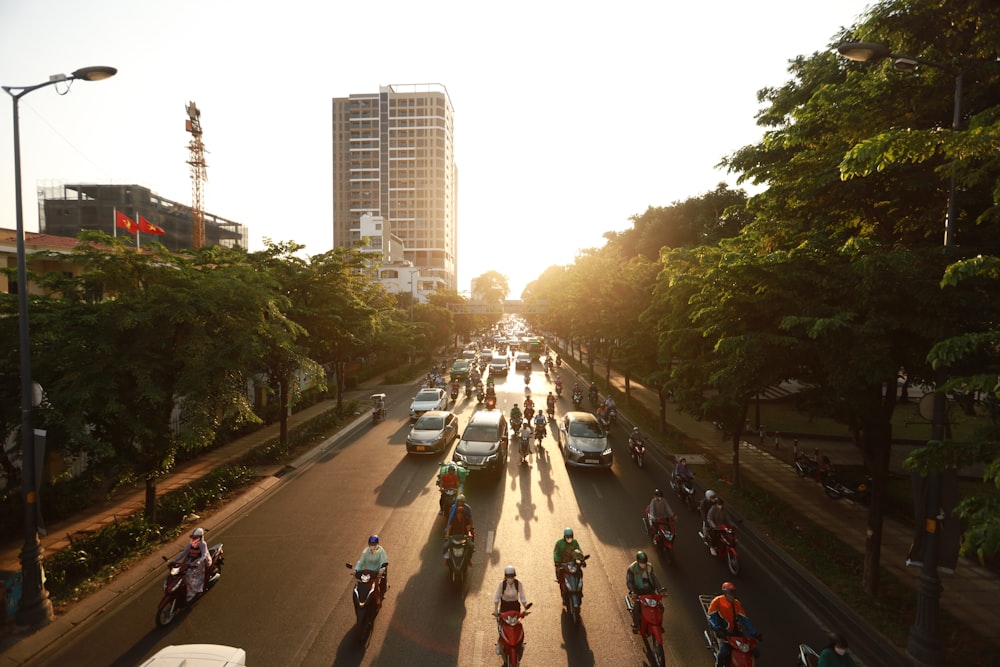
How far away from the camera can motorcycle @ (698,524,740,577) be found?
1081 cm

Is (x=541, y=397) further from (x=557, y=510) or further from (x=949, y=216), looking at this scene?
(x=949, y=216)

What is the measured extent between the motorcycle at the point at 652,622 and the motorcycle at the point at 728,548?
3495 millimetres

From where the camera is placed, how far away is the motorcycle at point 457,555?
10031 mm

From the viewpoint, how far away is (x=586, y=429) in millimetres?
19641

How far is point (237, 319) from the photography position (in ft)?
40.7

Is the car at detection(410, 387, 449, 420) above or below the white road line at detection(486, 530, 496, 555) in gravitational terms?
above

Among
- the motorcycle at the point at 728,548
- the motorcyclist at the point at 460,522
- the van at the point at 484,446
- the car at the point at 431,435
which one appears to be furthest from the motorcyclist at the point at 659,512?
the car at the point at 431,435

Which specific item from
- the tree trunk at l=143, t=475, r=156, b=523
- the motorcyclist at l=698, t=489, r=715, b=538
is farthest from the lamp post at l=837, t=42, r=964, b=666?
the tree trunk at l=143, t=475, r=156, b=523

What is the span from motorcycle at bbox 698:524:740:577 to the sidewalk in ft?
10.6

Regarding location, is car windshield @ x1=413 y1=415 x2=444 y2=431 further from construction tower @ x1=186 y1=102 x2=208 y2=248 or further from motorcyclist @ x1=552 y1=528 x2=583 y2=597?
construction tower @ x1=186 y1=102 x2=208 y2=248

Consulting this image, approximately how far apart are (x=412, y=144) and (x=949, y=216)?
13011cm

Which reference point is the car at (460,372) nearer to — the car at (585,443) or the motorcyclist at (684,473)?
the car at (585,443)

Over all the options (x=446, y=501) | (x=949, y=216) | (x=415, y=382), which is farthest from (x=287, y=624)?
(x=415, y=382)

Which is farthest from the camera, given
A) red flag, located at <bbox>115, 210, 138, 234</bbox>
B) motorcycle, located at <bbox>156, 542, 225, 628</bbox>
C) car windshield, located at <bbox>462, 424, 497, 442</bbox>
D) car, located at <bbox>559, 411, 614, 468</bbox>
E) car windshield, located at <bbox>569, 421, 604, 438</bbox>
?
red flag, located at <bbox>115, 210, 138, 234</bbox>
